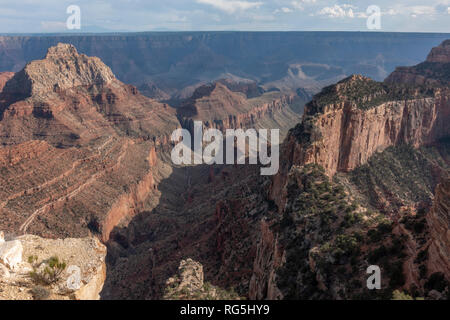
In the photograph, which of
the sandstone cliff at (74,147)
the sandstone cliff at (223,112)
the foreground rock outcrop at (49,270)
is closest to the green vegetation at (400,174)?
the foreground rock outcrop at (49,270)

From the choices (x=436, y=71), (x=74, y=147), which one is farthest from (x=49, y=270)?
(x=436, y=71)

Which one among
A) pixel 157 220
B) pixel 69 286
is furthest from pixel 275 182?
pixel 157 220

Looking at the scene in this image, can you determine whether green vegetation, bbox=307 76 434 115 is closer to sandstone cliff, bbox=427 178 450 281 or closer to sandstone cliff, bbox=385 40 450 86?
sandstone cliff, bbox=385 40 450 86

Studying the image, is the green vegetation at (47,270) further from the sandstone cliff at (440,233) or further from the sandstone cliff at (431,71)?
the sandstone cliff at (431,71)

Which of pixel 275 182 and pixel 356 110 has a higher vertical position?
pixel 356 110

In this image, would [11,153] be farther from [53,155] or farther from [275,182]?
[275,182]
